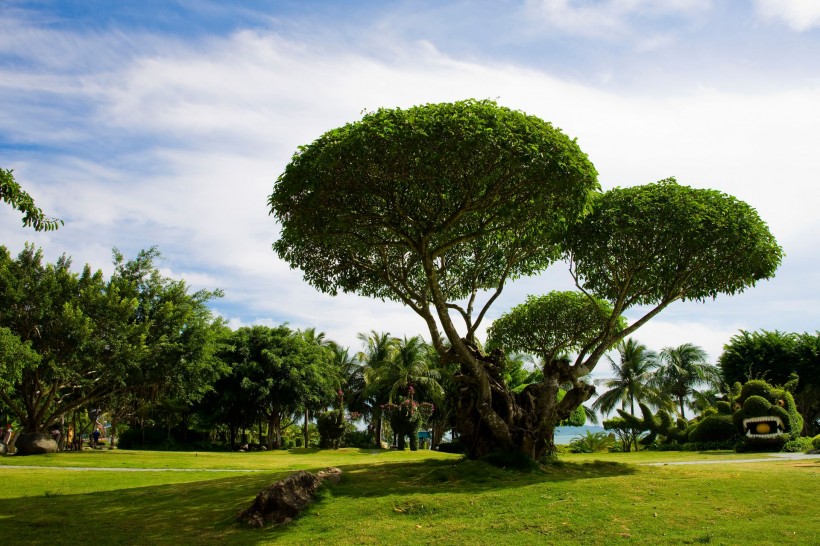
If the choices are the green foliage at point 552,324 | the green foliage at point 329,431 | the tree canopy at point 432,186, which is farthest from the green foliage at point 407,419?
the tree canopy at point 432,186

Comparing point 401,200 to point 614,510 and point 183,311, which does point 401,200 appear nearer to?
point 614,510

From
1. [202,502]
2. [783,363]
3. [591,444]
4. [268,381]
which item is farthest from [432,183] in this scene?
[783,363]

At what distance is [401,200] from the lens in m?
18.8

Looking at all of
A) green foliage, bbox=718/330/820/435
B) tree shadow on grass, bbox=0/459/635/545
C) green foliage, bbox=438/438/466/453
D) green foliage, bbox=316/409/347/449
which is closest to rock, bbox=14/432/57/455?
green foliage, bbox=316/409/347/449

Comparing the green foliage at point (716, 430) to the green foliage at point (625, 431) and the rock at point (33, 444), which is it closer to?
the green foliage at point (625, 431)

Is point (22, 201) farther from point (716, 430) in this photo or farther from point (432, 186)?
point (716, 430)

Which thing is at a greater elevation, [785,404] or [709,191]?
[709,191]

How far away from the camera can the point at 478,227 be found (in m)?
Result: 19.9

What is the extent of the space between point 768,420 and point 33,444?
38.1 m

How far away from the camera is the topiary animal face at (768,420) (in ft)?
102

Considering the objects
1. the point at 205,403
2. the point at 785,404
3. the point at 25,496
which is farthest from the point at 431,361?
the point at 25,496

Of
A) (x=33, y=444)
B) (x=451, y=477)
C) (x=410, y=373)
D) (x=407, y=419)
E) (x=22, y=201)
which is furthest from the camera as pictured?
(x=410, y=373)

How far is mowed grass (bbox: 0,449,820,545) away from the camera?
37.9 ft

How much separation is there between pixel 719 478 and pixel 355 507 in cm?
994
